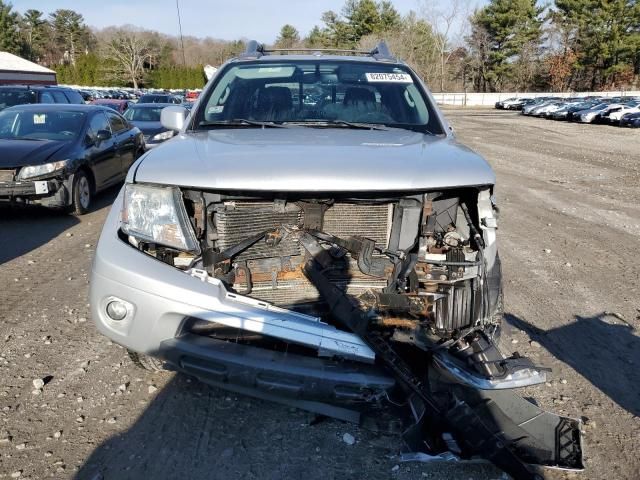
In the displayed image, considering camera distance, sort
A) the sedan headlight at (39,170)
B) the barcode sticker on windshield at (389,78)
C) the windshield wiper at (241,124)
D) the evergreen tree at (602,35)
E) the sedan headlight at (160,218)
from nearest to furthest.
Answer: the sedan headlight at (160,218), the windshield wiper at (241,124), the barcode sticker on windshield at (389,78), the sedan headlight at (39,170), the evergreen tree at (602,35)

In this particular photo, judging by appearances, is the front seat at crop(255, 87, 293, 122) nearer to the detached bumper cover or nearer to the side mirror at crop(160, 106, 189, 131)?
the side mirror at crop(160, 106, 189, 131)

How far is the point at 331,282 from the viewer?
3043 millimetres

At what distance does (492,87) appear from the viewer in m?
79.1

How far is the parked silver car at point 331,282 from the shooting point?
8.59 feet

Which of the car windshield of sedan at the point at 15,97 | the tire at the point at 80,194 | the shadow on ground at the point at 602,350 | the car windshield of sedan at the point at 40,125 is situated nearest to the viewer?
the shadow on ground at the point at 602,350

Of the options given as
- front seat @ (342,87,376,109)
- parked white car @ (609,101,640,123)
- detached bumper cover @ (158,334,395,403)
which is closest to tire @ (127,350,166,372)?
detached bumper cover @ (158,334,395,403)

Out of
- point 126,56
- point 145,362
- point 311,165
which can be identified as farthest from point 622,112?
point 126,56

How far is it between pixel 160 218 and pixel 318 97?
1.89m

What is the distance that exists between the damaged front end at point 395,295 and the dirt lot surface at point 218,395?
30 centimetres

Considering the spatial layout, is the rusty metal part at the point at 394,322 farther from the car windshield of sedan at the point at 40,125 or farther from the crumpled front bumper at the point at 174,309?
the car windshield of sedan at the point at 40,125

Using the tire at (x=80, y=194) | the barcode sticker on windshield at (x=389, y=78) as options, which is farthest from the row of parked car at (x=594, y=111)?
the barcode sticker on windshield at (x=389, y=78)

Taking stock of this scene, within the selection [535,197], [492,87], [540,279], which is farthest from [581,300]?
[492,87]

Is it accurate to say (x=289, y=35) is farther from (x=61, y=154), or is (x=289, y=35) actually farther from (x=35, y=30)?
(x=61, y=154)

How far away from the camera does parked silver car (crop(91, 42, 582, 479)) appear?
2617 mm
